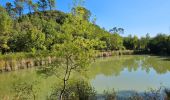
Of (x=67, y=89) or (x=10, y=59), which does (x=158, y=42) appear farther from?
(x=67, y=89)

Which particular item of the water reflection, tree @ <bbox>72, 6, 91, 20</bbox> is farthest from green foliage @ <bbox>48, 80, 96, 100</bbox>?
the water reflection

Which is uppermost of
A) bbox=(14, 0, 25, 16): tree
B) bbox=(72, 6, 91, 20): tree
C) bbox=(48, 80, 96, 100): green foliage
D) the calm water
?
bbox=(14, 0, 25, 16): tree

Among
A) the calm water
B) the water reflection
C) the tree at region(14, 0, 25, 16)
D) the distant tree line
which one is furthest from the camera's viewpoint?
the tree at region(14, 0, 25, 16)

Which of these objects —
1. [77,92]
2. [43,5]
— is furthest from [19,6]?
[77,92]

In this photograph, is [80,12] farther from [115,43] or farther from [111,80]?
[115,43]

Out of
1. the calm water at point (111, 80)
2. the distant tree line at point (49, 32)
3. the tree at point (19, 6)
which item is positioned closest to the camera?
the distant tree line at point (49, 32)

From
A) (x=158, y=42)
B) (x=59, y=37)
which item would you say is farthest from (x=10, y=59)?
(x=158, y=42)

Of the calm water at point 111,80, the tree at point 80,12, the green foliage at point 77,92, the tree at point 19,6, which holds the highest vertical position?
the tree at point 19,6

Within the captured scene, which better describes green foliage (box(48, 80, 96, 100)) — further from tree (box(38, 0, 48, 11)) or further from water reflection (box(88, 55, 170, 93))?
tree (box(38, 0, 48, 11))

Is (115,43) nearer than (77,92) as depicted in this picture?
No

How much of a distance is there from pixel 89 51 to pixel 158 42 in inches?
2147

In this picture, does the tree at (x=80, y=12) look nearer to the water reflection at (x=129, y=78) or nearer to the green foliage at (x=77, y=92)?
the green foliage at (x=77, y=92)

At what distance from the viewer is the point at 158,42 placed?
2387 inches

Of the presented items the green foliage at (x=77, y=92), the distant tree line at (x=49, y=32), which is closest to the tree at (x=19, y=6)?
the distant tree line at (x=49, y=32)
